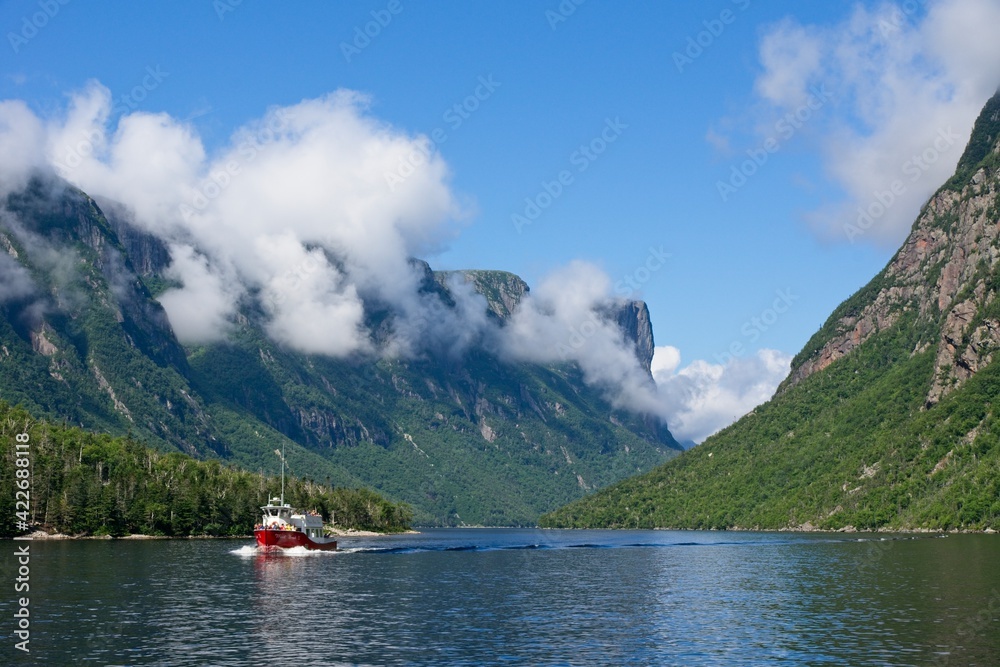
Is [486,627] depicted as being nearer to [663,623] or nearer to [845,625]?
[663,623]

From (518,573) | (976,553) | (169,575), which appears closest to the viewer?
(169,575)

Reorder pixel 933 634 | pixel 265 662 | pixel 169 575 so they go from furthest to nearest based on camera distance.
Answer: pixel 169 575 → pixel 933 634 → pixel 265 662

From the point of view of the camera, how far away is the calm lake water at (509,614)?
6906 cm

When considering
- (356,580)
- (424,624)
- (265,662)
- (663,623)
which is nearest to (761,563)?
(356,580)

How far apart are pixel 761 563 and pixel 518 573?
149ft

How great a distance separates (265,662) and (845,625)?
47.7 meters

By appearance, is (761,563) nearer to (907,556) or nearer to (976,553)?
(907,556)

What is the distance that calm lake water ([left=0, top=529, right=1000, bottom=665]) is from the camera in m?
69.1

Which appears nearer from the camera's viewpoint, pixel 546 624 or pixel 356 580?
pixel 546 624

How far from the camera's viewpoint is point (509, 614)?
9269cm

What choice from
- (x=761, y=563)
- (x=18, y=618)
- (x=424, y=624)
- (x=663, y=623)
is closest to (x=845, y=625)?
(x=663, y=623)

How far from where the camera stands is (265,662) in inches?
2625

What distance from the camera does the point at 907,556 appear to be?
553 ft

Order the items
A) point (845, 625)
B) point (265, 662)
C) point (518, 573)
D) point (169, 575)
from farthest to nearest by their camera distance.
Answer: point (518, 573), point (169, 575), point (845, 625), point (265, 662)
